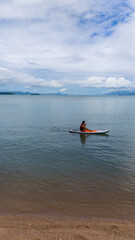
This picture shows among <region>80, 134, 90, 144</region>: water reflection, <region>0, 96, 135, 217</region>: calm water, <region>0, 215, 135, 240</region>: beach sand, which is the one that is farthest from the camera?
<region>80, 134, 90, 144</region>: water reflection

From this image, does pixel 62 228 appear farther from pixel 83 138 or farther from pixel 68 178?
pixel 83 138

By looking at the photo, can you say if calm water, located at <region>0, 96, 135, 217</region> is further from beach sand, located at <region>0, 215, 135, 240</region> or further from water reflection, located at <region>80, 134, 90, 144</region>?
water reflection, located at <region>80, 134, 90, 144</region>

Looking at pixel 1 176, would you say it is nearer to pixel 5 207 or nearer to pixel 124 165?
pixel 5 207

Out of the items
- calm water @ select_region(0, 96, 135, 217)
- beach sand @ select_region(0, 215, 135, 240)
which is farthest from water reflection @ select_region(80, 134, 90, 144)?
beach sand @ select_region(0, 215, 135, 240)

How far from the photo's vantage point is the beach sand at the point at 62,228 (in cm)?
841

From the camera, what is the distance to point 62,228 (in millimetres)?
9297

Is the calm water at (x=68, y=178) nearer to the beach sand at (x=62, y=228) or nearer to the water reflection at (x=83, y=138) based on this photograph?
the beach sand at (x=62, y=228)

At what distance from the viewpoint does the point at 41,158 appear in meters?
21.6

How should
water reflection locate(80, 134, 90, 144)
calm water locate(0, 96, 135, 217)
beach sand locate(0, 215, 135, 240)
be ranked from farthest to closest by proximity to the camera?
water reflection locate(80, 134, 90, 144) → calm water locate(0, 96, 135, 217) → beach sand locate(0, 215, 135, 240)

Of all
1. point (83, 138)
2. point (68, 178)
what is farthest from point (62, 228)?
point (83, 138)

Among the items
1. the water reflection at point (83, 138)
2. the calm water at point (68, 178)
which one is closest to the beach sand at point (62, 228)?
the calm water at point (68, 178)

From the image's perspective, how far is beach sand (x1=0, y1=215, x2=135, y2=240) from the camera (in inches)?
331

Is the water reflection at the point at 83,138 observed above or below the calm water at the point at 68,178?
above

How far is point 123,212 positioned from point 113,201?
143 centimetres
